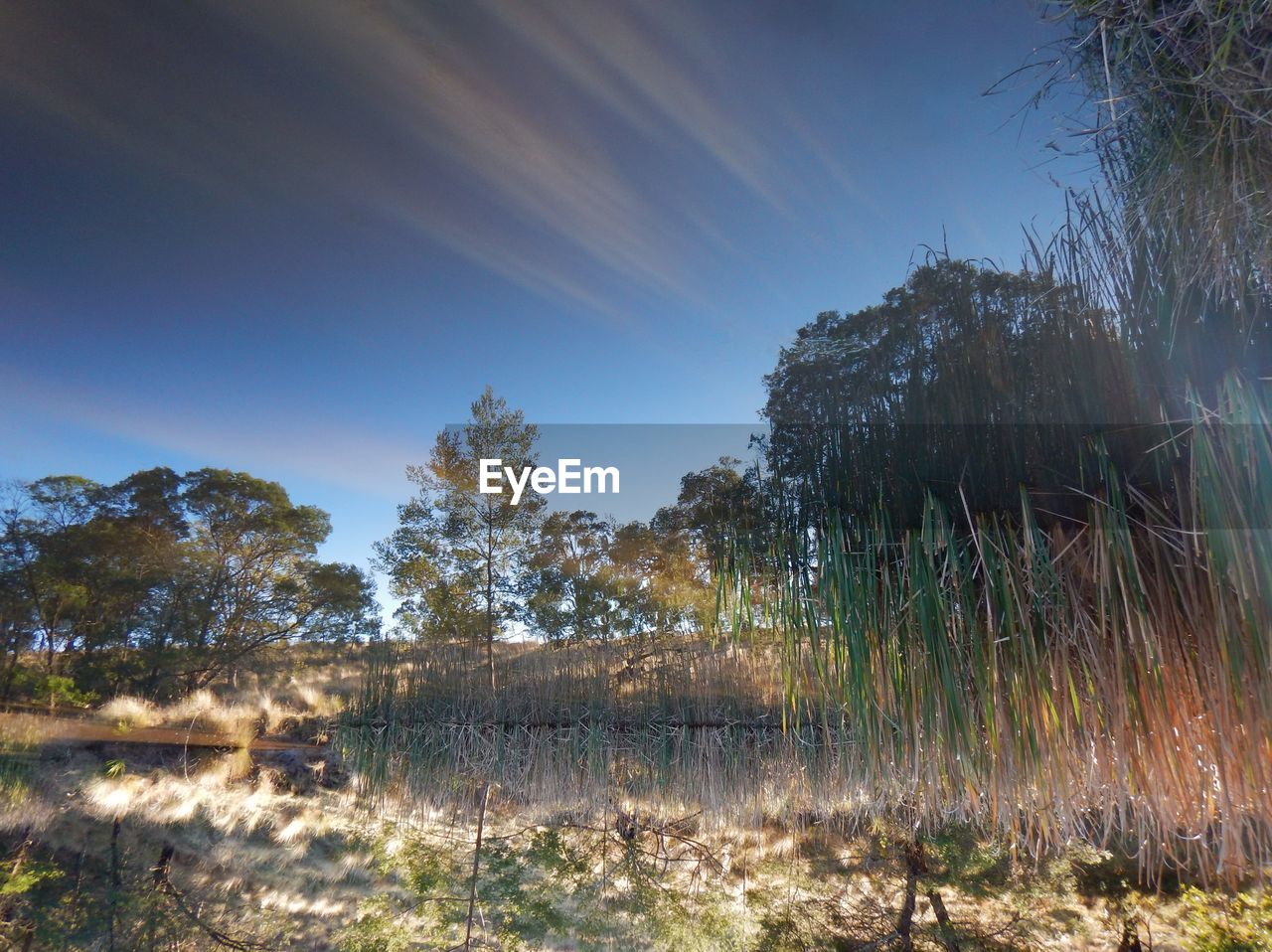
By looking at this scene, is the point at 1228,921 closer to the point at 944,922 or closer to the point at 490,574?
the point at 944,922

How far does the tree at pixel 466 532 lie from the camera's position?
269 inches

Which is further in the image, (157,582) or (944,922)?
(157,582)

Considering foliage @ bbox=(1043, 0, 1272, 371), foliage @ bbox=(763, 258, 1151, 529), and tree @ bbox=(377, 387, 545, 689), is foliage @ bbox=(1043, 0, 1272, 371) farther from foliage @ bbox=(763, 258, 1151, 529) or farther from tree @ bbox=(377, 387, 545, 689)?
tree @ bbox=(377, 387, 545, 689)

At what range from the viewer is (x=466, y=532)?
696 centimetres

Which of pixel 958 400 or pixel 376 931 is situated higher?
pixel 958 400

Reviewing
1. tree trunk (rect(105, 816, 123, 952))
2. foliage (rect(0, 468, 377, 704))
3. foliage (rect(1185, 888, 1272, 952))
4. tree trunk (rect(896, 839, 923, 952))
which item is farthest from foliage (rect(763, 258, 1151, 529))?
foliage (rect(0, 468, 377, 704))

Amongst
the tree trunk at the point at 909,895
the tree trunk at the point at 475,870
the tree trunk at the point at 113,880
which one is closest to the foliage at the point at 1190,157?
the tree trunk at the point at 475,870

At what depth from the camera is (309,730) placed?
5594 millimetres

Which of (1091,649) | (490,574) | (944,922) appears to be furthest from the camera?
(490,574)

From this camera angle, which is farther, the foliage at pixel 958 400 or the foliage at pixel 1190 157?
the foliage at pixel 958 400

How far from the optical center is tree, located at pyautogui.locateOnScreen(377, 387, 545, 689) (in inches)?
269

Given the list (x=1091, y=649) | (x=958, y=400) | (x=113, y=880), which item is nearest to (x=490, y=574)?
(x=113, y=880)

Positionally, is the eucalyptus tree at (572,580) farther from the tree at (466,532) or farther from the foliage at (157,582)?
the foliage at (157,582)

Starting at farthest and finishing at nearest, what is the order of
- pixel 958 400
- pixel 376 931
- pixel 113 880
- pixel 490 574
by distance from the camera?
pixel 490 574
pixel 376 931
pixel 113 880
pixel 958 400
